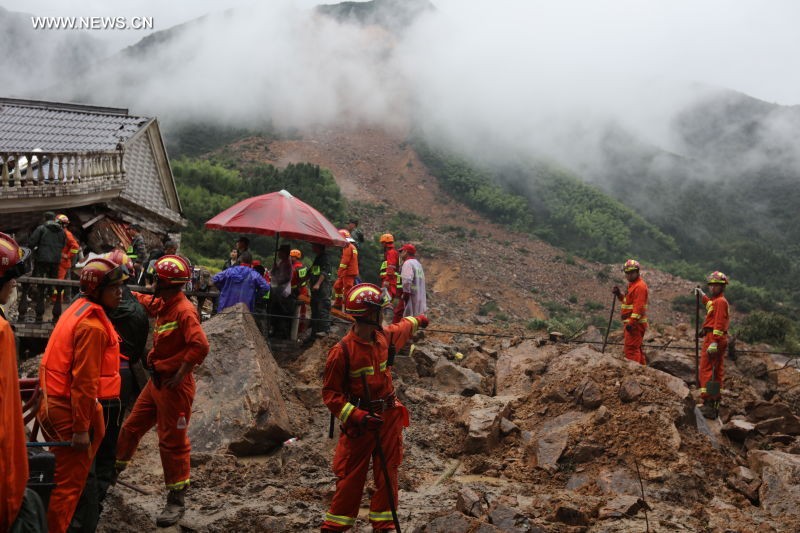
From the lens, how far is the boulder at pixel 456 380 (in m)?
9.39

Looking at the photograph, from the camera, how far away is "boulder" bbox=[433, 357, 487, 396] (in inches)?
370

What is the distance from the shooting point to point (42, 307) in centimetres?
980

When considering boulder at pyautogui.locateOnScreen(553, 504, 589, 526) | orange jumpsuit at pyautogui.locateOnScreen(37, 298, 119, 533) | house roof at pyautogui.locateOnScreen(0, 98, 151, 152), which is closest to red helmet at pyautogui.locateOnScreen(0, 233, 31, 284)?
orange jumpsuit at pyautogui.locateOnScreen(37, 298, 119, 533)

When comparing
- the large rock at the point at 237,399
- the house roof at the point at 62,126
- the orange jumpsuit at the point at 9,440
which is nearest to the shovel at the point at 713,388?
the large rock at the point at 237,399

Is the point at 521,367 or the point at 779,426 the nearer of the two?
the point at 779,426

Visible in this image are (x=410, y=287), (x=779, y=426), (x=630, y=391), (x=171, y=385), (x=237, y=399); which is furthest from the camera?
(x=410, y=287)

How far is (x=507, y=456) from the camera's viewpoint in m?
7.15

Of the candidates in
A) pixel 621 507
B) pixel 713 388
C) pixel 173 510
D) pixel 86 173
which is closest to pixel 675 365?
pixel 713 388

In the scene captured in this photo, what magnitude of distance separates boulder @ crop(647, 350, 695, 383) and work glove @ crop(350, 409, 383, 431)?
7847 millimetres

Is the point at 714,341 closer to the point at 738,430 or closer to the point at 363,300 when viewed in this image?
the point at 738,430

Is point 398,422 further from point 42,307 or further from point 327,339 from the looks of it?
point 42,307

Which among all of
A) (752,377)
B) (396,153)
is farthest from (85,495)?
(396,153)

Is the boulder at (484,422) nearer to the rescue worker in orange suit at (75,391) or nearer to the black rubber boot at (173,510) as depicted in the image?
the black rubber boot at (173,510)

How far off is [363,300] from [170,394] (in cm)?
159
